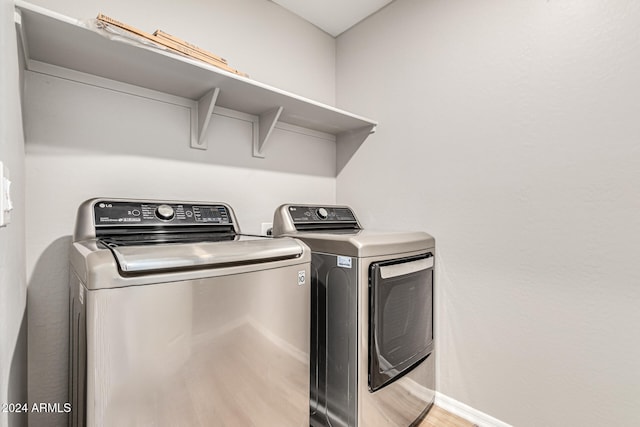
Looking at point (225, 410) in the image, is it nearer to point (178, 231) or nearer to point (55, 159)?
point (178, 231)

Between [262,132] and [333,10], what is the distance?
102 centimetres

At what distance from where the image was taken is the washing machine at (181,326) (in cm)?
77

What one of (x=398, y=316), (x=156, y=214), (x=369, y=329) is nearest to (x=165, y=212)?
(x=156, y=214)

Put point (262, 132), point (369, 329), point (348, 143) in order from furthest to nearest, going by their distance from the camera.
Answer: point (348, 143), point (262, 132), point (369, 329)

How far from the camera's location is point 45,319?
124 cm

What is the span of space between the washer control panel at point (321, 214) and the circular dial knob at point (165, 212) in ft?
2.07

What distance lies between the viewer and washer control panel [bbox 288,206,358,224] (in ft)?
5.83

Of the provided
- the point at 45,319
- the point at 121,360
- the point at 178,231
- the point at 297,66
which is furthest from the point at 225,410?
the point at 297,66

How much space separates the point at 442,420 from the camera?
159cm

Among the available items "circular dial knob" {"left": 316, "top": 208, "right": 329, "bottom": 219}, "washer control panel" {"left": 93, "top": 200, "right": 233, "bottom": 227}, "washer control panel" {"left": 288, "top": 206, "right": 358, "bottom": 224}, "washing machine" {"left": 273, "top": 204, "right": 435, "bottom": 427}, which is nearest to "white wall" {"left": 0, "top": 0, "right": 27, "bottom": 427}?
"washer control panel" {"left": 93, "top": 200, "right": 233, "bottom": 227}

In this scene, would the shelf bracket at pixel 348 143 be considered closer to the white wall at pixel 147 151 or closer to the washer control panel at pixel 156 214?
the white wall at pixel 147 151

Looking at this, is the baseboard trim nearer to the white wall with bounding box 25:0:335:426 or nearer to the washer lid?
the washer lid

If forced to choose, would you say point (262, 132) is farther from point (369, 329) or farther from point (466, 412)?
point (466, 412)

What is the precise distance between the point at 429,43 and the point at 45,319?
2.34 metres
